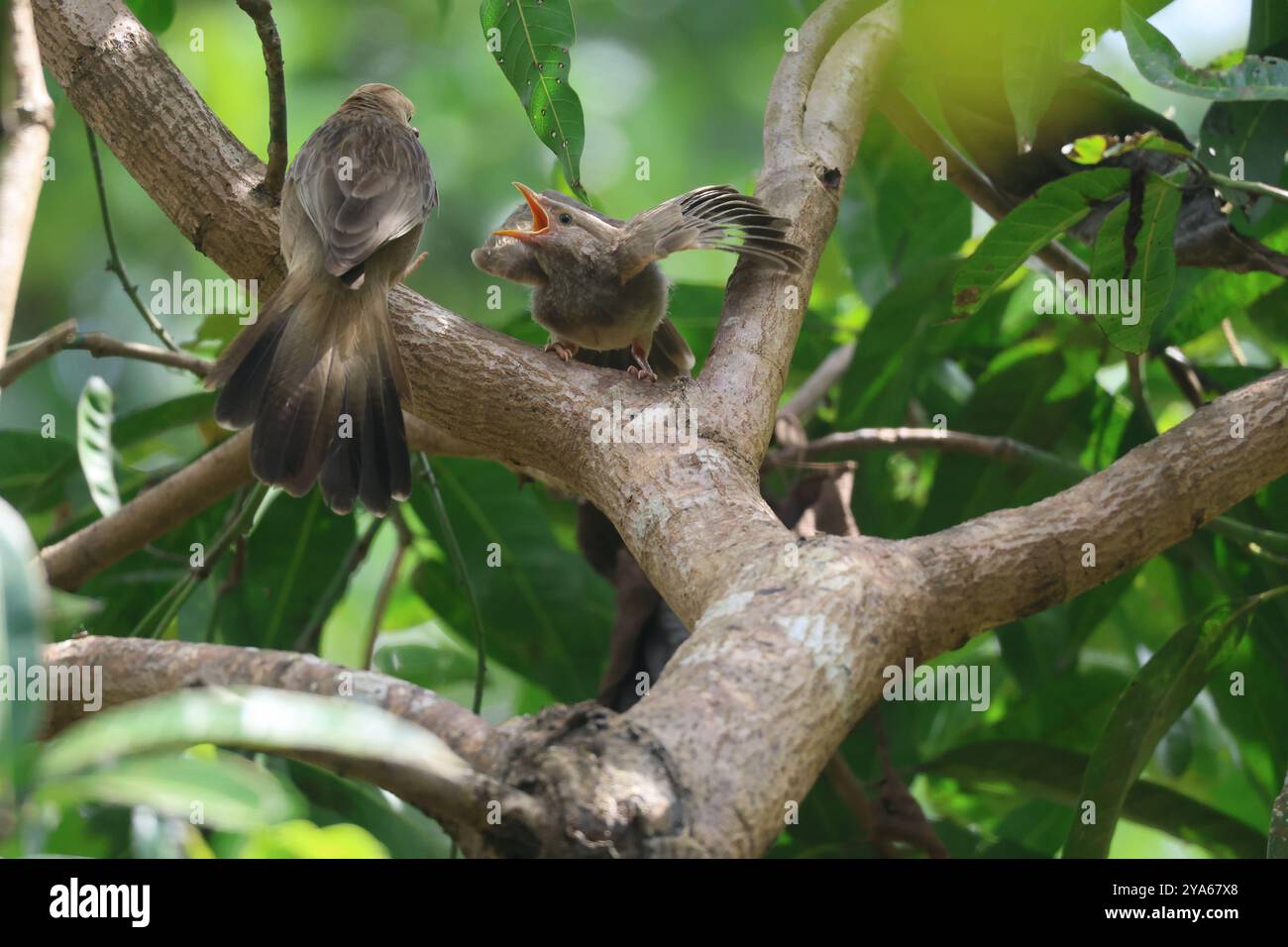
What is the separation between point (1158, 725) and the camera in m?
2.96

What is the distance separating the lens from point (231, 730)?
1118 millimetres

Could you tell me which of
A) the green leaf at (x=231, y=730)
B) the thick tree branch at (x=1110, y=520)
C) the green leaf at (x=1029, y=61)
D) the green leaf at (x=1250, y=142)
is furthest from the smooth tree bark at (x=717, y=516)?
the green leaf at (x=1250, y=142)

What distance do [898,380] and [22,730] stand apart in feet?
11.6

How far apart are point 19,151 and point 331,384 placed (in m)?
1.06

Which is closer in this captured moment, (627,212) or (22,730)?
(22,730)

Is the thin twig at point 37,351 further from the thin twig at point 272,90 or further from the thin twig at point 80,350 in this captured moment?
the thin twig at point 272,90

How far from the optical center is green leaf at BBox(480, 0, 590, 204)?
2945 millimetres

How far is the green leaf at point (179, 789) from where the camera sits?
108cm

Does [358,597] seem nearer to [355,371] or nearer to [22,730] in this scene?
[355,371]

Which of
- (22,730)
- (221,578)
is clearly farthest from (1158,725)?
(221,578)

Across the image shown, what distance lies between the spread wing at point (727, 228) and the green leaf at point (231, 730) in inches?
73.7

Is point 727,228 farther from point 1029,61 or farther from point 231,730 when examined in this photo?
point 231,730

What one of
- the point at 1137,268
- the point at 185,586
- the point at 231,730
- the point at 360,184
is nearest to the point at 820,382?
the point at 1137,268
